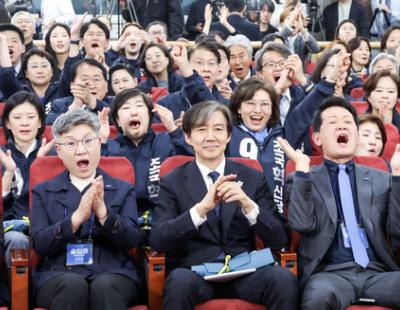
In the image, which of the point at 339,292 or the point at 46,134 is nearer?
the point at 339,292

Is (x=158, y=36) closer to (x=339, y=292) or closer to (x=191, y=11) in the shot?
(x=191, y=11)

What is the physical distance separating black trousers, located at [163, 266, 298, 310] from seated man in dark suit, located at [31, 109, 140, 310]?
0.24 meters

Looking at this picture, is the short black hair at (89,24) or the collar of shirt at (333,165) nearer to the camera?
the collar of shirt at (333,165)

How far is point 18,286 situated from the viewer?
4348mm

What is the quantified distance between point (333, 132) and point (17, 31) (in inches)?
134

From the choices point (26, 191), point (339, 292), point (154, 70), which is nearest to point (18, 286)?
point (26, 191)

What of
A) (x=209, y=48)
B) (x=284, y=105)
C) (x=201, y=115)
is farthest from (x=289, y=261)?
(x=209, y=48)

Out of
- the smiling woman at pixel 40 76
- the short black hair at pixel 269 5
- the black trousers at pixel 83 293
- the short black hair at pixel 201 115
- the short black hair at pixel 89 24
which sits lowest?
the black trousers at pixel 83 293

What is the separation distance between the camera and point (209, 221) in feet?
15.2

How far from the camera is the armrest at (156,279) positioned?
14.7 feet

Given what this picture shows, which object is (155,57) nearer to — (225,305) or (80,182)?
(80,182)

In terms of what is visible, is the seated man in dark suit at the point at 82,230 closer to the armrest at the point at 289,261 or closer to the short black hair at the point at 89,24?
the armrest at the point at 289,261

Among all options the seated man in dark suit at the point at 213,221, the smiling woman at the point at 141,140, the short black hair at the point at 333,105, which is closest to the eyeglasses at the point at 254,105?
the smiling woman at the point at 141,140

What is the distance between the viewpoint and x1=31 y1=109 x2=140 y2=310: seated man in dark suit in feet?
14.3
